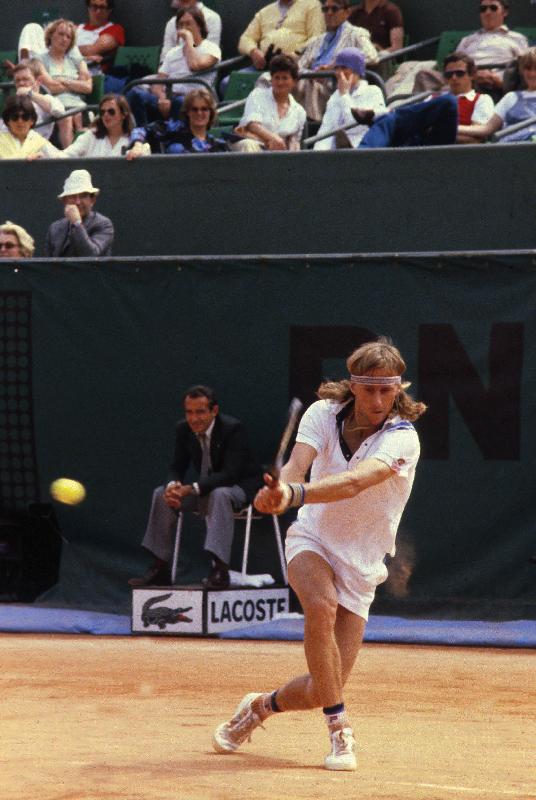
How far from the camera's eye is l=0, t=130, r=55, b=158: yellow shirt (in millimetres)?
12070

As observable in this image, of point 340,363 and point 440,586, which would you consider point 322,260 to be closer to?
point 340,363

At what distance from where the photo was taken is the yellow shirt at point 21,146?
39.6 ft

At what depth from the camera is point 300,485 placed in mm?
4914

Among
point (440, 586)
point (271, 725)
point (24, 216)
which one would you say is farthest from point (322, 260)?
point (271, 725)

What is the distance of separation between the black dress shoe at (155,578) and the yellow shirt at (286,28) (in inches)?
225

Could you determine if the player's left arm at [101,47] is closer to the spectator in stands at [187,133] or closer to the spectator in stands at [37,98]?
the spectator in stands at [37,98]

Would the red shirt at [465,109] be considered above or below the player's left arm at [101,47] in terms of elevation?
below

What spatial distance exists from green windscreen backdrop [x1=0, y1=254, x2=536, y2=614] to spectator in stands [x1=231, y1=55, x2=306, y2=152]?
2034 mm

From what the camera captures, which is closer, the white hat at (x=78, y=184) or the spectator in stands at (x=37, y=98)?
→ the white hat at (x=78, y=184)

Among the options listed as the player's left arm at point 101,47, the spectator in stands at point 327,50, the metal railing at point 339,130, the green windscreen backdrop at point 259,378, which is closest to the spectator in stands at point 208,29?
the player's left arm at point 101,47

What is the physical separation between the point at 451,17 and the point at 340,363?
605cm

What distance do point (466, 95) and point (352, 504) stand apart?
6.80 m

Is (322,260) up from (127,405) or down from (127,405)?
up

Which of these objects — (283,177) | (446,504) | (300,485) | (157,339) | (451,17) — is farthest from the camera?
(451,17)
